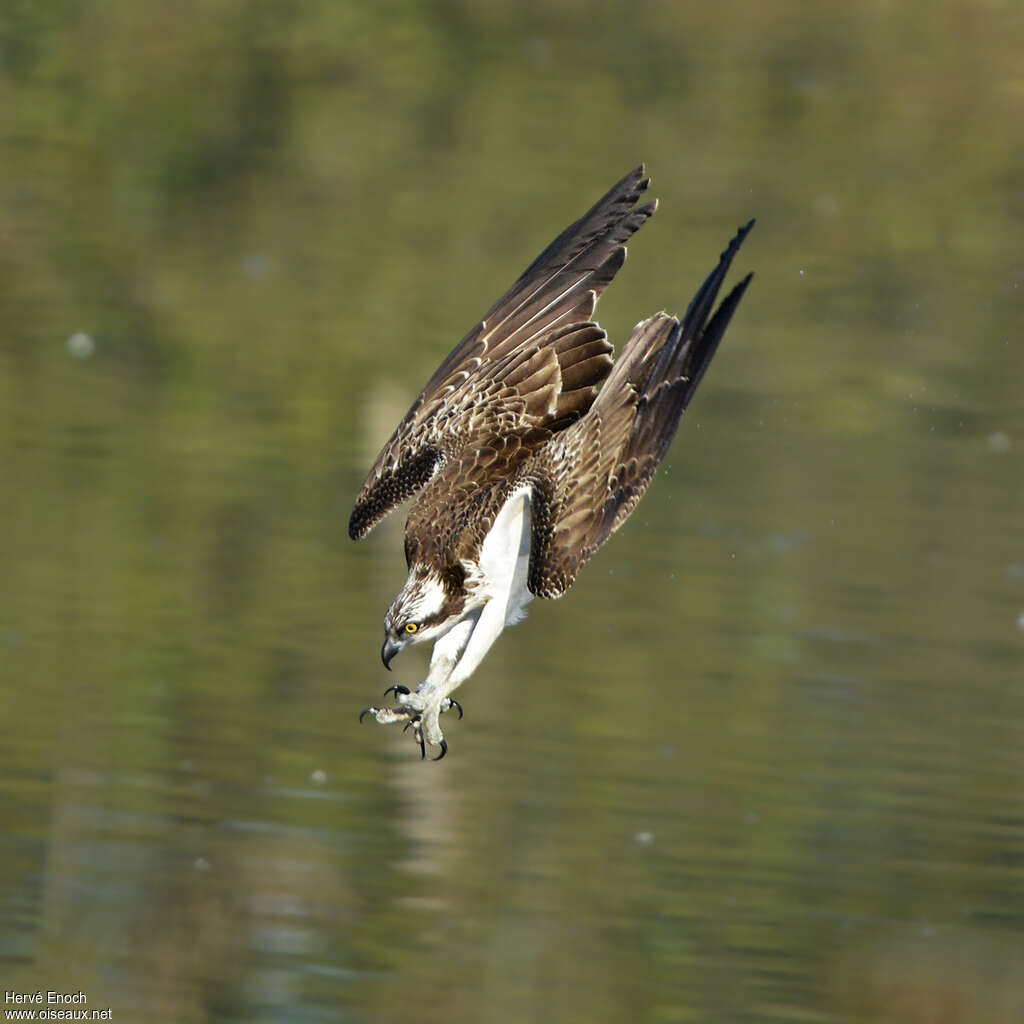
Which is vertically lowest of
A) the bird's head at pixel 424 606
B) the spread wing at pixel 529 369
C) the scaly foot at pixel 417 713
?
the scaly foot at pixel 417 713

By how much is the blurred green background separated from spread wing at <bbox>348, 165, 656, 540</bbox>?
204 centimetres

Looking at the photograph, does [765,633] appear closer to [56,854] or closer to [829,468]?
[829,468]

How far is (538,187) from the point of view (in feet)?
67.5

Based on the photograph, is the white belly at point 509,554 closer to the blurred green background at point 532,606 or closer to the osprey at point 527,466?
the osprey at point 527,466

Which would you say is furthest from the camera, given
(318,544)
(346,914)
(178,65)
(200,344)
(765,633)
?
(178,65)

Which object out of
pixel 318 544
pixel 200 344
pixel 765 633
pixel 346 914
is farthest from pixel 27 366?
pixel 346 914

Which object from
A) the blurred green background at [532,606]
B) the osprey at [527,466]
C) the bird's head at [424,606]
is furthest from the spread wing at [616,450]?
the blurred green background at [532,606]

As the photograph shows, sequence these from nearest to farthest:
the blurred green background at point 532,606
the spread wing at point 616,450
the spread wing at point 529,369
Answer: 1. the spread wing at point 616,450
2. the spread wing at point 529,369
3. the blurred green background at point 532,606

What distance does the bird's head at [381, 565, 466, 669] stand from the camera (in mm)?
6922

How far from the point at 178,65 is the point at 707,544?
1169 centimetres

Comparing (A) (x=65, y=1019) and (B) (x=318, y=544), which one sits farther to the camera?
(B) (x=318, y=544)

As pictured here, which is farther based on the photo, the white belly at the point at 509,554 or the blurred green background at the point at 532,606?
the blurred green background at the point at 532,606

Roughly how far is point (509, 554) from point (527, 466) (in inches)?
10.8

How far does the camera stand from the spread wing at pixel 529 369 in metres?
7.33
